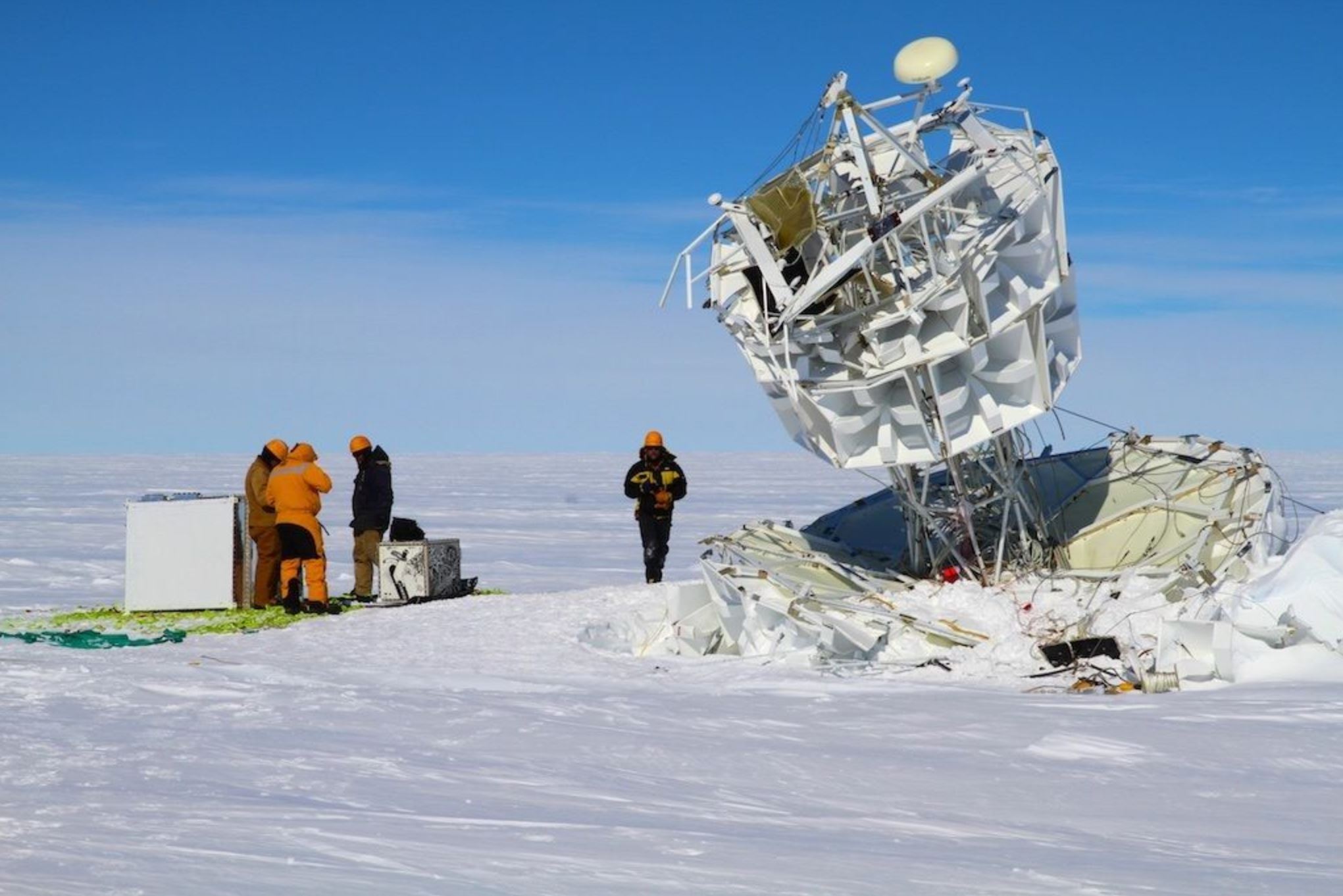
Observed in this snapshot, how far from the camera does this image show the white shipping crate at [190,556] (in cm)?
1617

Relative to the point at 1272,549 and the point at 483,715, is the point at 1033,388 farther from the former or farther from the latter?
the point at 483,715

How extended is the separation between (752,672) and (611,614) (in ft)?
9.04

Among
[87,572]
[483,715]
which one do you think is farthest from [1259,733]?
[87,572]

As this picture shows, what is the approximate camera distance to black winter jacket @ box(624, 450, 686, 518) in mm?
16266

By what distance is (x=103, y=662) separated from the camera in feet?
39.7

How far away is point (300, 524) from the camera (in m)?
15.2

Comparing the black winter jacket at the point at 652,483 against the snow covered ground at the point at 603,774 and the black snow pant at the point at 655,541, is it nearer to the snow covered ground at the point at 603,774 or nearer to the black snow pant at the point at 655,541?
the black snow pant at the point at 655,541

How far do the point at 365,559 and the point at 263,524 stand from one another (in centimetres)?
121

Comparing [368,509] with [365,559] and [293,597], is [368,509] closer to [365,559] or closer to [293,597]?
[365,559]

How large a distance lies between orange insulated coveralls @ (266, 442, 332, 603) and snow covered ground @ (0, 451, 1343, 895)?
2.46 feet

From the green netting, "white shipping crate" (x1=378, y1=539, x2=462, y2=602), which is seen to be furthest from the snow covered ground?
"white shipping crate" (x1=378, y1=539, x2=462, y2=602)

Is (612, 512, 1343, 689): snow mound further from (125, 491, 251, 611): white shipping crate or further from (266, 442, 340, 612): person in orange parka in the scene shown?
(125, 491, 251, 611): white shipping crate

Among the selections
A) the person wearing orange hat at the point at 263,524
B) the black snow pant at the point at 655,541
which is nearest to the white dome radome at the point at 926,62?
the black snow pant at the point at 655,541

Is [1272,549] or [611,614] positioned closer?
[1272,549]
